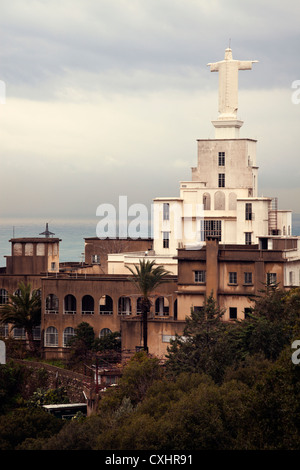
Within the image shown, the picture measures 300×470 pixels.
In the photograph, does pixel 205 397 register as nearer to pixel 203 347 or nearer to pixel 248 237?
pixel 203 347

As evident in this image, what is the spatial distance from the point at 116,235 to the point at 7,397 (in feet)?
116

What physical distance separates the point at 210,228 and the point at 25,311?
18.6 metres

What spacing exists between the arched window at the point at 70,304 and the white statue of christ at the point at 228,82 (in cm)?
2372

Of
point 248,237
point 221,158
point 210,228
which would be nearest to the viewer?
point 248,237

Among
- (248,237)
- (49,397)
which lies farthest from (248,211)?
(49,397)

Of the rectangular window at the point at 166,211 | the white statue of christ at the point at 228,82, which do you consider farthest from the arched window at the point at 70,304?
the white statue of christ at the point at 228,82

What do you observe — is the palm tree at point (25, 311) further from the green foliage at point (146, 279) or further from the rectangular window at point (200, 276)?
the rectangular window at point (200, 276)

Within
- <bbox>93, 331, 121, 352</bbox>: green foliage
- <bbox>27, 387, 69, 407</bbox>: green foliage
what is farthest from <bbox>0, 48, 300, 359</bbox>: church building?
<bbox>27, 387, 69, 407</bbox>: green foliage

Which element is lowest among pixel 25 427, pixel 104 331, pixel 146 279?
pixel 25 427

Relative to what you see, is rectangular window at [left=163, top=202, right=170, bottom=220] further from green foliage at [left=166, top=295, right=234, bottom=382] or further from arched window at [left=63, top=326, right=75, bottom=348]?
green foliage at [left=166, top=295, right=234, bottom=382]

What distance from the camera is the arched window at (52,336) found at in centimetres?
6469

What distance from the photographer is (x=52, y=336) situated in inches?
2549
